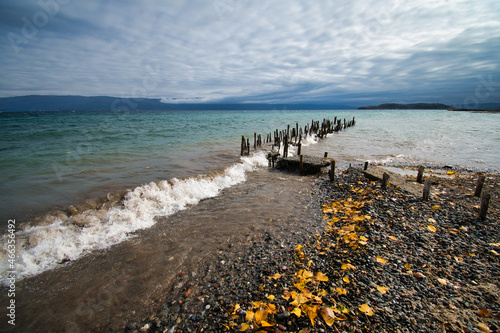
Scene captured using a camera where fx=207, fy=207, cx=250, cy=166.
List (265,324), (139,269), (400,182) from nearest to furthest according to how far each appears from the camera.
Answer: (265,324) < (139,269) < (400,182)

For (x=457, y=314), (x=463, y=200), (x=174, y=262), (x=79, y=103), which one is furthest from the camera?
(x=79, y=103)

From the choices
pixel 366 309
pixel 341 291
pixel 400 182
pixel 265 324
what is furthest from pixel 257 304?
pixel 400 182

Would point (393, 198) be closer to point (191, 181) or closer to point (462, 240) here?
point (462, 240)

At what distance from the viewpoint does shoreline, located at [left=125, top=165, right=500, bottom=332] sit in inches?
132

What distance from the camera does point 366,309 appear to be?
3439 mm

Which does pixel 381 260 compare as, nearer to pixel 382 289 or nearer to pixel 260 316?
pixel 382 289

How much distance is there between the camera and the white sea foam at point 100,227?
18.0 ft

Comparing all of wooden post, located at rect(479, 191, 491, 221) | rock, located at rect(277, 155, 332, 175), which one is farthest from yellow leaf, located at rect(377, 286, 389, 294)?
rock, located at rect(277, 155, 332, 175)

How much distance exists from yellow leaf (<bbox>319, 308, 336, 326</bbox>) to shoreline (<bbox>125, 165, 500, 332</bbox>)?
0.03 meters

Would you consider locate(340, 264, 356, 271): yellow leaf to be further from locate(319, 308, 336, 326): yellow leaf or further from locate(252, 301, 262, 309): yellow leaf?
locate(252, 301, 262, 309): yellow leaf

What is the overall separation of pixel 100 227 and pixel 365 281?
7739mm

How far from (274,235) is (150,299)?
3.46 metres

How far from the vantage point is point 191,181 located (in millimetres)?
10695

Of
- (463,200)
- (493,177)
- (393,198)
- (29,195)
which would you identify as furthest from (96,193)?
(493,177)
